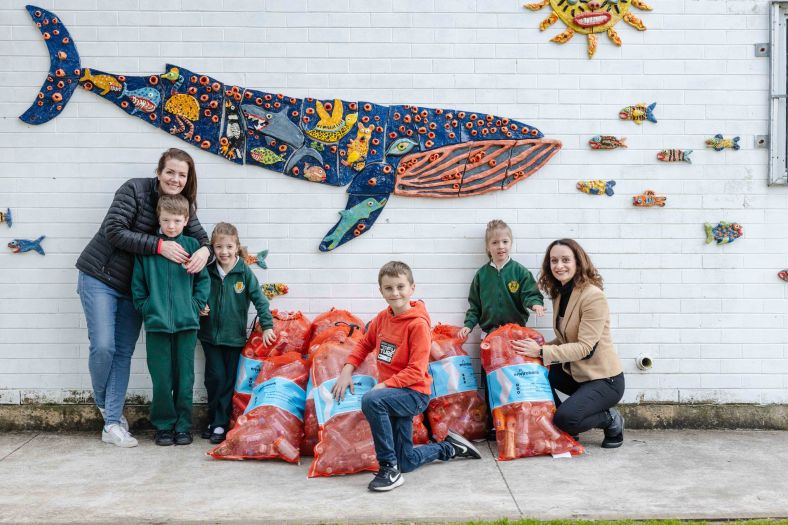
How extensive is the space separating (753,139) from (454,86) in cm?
220

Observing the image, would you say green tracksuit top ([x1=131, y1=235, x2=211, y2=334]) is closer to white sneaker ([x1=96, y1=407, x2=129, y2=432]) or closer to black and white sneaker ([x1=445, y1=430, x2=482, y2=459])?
white sneaker ([x1=96, y1=407, x2=129, y2=432])

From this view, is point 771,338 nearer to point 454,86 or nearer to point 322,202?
point 454,86

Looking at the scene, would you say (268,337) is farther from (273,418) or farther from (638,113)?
(638,113)

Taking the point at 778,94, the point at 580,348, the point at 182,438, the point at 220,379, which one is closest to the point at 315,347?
the point at 220,379

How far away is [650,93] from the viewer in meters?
5.32

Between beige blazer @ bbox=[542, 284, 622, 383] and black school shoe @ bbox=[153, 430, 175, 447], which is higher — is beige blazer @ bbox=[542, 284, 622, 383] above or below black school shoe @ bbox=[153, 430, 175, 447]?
above

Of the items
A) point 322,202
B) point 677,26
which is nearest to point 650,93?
point 677,26

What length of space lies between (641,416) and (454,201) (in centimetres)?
207

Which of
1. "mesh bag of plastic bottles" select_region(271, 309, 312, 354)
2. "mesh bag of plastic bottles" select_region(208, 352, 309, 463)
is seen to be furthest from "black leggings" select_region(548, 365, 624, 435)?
"mesh bag of plastic bottles" select_region(271, 309, 312, 354)

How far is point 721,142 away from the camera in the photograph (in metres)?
5.30

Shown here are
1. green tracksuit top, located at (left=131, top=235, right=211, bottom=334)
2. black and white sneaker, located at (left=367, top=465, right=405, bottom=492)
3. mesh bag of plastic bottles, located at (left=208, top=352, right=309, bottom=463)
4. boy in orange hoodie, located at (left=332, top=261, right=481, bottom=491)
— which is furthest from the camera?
green tracksuit top, located at (left=131, top=235, right=211, bottom=334)

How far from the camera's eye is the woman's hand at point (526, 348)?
472 centimetres

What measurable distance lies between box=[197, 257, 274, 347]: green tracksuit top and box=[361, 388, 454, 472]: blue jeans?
127 cm

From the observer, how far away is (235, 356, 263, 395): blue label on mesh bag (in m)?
5.04
